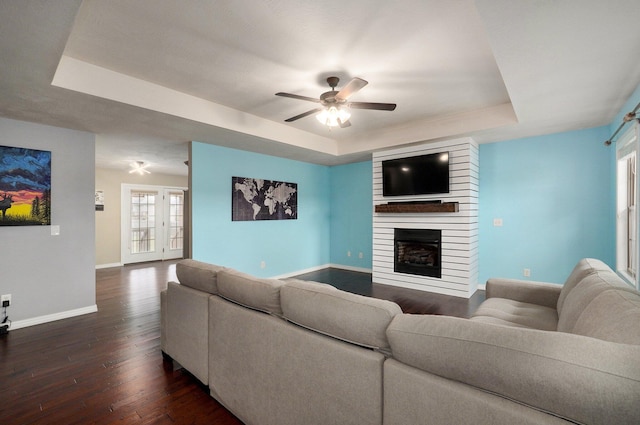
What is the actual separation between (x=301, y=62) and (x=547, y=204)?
13.0ft

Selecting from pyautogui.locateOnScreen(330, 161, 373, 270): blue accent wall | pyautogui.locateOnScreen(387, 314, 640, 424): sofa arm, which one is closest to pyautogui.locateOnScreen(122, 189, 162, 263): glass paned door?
pyautogui.locateOnScreen(330, 161, 373, 270): blue accent wall

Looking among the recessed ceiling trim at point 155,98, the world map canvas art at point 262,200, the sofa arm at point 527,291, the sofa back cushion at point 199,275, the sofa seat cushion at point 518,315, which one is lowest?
the sofa seat cushion at point 518,315

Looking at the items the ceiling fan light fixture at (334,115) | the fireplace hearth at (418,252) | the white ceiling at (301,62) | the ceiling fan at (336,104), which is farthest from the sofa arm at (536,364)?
the fireplace hearth at (418,252)

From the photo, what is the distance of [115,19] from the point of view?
2039 mm

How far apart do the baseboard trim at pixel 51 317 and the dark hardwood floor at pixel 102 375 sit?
0.30 ft

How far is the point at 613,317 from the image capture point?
1127 millimetres

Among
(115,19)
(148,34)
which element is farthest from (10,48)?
(148,34)

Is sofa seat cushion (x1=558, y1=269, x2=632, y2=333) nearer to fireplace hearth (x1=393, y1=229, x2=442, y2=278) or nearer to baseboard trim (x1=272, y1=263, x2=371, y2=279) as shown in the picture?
fireplace hearth (x1=393, y1=229, x2=442, y2=278)

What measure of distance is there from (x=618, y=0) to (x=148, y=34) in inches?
119

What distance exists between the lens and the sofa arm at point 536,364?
73cm

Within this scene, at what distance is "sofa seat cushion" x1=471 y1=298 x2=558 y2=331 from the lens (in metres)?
1.90

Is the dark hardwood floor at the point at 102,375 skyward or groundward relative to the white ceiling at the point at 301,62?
groundward

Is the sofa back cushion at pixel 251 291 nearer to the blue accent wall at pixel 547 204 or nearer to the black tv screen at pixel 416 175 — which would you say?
the black tv screen at pixel 416 175

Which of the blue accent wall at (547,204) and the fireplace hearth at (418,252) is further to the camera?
the fireplace hearth at (418,252)
